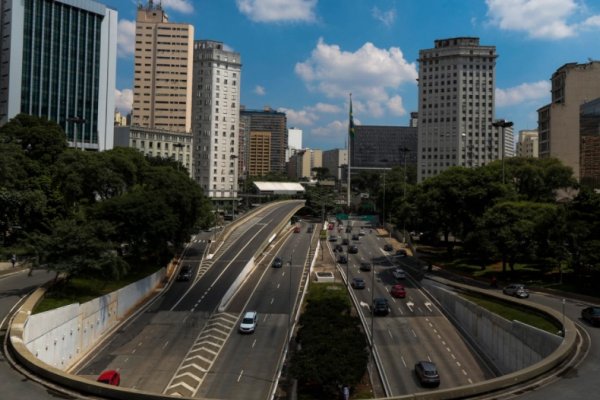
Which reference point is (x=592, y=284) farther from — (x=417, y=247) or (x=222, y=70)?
(x=222, y=70)

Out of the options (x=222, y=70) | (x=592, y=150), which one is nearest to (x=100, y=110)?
(x=222, y=70)

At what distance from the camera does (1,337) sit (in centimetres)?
2984

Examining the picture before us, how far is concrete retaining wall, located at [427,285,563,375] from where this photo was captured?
32125 mm

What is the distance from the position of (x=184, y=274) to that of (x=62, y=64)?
70826 millimetres

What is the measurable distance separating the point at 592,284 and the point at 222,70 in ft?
443

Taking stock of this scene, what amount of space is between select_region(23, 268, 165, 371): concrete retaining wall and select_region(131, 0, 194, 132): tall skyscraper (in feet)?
404

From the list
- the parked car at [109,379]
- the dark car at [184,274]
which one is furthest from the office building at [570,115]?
the parked car at [109,379]

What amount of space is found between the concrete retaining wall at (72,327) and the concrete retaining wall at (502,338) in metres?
30.8

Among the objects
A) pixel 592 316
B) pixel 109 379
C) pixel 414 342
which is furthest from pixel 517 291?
pixel 109 379

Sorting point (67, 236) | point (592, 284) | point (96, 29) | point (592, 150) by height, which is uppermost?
point (96, 29)

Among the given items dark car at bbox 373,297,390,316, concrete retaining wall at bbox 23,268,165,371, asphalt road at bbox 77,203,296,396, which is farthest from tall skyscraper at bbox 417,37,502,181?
concrete retaining wall at bbox 23,268,165,371

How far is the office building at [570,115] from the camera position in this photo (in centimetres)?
10456

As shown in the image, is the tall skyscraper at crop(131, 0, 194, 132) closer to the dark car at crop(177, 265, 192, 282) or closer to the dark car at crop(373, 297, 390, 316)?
the dark car at crop(177, 265, 192, 282)

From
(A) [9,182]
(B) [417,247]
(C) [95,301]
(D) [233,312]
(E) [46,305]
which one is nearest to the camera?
(E) [46,305]
